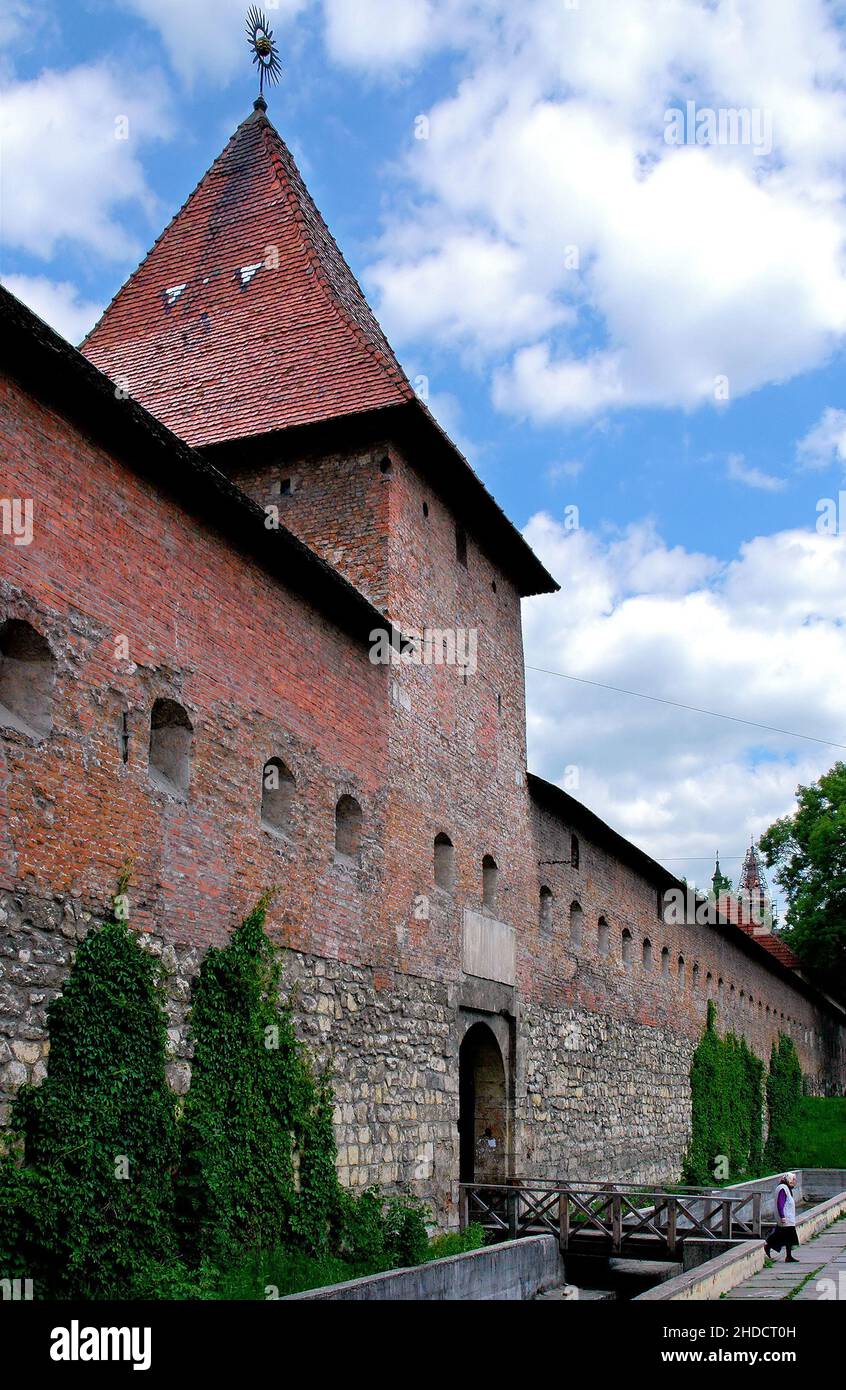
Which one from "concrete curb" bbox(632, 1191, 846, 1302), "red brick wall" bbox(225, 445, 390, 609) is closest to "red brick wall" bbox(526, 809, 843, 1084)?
"red brick wall" bbox(225, 445, 390, 609)

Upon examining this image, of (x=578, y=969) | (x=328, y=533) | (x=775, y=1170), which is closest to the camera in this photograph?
(x=328, y=533)

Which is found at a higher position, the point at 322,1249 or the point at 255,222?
the point at 255,222

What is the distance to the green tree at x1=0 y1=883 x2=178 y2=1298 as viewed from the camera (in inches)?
299

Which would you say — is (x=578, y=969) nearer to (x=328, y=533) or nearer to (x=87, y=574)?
(x=328, y=533)

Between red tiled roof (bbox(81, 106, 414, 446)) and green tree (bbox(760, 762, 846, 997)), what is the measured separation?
30417 millimetres

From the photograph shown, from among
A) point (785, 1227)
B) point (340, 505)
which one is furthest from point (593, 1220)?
point (340, 505)

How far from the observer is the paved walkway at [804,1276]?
32.6ft

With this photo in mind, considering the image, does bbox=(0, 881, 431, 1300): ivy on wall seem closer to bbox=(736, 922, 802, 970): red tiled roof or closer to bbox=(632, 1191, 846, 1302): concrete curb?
bbox=(632, 1191, 846, 1302): concrete curb

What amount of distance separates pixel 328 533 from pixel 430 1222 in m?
7.63

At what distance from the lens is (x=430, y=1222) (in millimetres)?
13117

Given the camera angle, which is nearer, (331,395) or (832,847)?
(331,395)

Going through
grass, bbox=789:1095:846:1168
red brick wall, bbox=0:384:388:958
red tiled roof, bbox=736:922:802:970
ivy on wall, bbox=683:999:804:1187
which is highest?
red brick wall, bbox=0:384:388:958

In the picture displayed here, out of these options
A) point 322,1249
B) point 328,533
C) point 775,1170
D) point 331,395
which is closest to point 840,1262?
point 322,1249

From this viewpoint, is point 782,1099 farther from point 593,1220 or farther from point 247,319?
point 247,319
